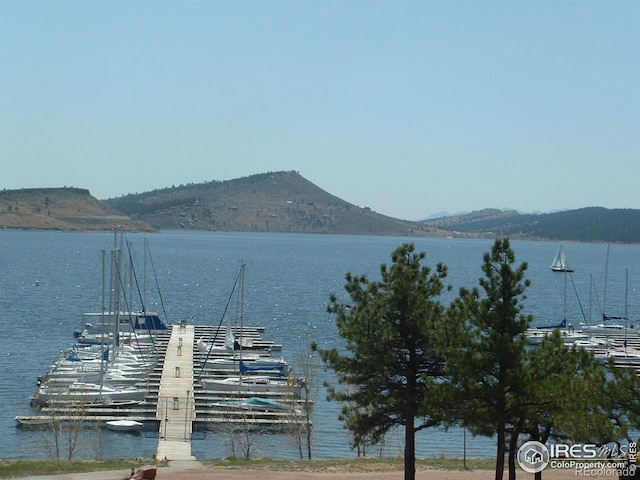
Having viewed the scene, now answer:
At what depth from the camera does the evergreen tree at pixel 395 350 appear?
69.5 ft

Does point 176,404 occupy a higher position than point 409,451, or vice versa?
point 409,451

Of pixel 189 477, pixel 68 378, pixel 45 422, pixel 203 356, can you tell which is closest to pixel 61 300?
pixel 203 356

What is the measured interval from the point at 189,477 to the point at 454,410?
272 inches

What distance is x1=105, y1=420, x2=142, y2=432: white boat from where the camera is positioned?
34.7 m

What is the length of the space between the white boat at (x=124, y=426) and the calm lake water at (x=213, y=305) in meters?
0.35

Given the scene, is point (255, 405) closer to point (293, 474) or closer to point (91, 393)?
point (91, 393)

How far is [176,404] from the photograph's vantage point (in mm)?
37375

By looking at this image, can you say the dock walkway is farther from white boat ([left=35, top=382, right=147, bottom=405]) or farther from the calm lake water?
white boat ([left=35, top=382, right=147, bottom=405])

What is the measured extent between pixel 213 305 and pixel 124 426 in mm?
56500

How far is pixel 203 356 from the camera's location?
51719 mm
